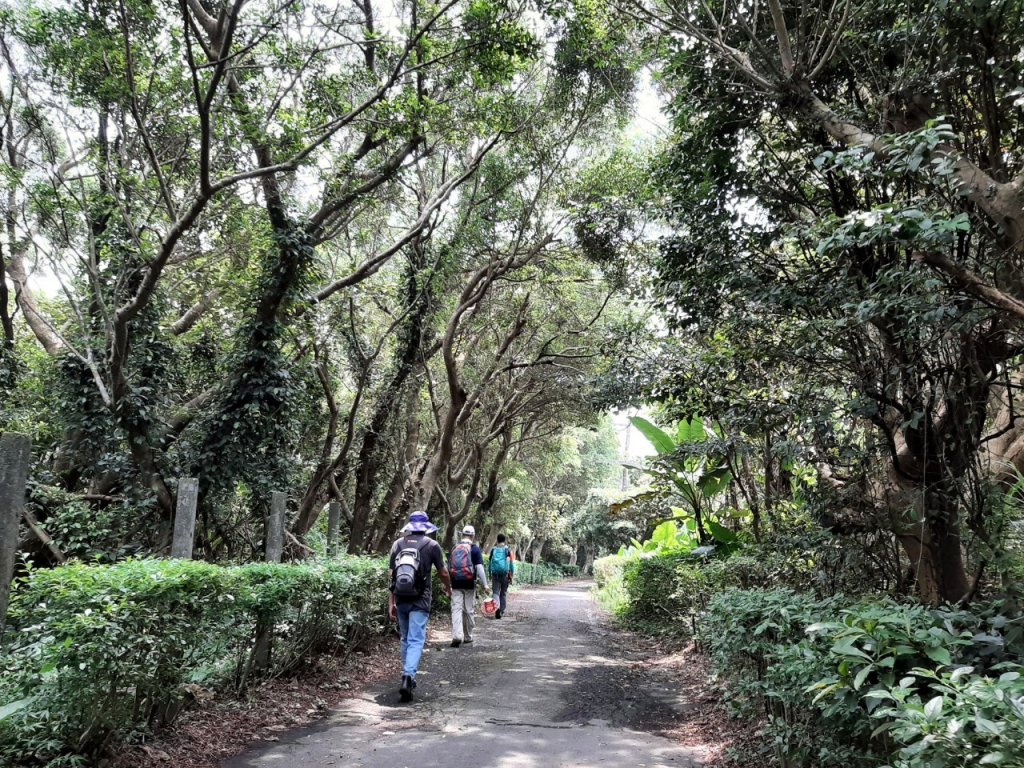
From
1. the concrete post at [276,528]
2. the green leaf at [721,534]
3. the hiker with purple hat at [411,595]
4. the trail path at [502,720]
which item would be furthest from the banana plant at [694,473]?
the concrete post at [276,528]

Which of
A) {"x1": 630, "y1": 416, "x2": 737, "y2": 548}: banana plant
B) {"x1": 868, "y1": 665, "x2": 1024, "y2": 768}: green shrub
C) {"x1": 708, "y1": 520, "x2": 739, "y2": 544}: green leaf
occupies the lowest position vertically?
{"x1": 868, "y1": 665, "x2": 1024, "y2": 768}: green shrub

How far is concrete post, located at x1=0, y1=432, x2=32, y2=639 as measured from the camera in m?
3.49

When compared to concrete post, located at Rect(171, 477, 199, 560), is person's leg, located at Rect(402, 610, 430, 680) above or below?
below

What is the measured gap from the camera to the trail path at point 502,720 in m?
5.05

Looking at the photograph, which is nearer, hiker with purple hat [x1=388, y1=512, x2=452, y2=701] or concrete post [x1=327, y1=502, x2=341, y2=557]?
hiker with purple hat [x1=388, y1=512, x2=452, y2=701]

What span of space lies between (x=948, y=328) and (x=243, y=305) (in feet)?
31.8

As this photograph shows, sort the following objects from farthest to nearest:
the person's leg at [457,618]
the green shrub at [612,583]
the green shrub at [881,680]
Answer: the green shrub at [612,583] → the person's leg at [457,618] → the green shrub at [881,680]

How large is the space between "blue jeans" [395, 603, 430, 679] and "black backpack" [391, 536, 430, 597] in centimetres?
17

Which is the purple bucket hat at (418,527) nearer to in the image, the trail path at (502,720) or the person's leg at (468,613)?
the trail path at (502,720)

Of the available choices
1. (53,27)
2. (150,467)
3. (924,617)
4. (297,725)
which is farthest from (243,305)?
(924,617)

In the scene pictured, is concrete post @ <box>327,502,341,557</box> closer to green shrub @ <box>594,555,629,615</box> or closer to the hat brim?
Answer: the hat brim

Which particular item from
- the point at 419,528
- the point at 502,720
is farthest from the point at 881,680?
the point at 419,528

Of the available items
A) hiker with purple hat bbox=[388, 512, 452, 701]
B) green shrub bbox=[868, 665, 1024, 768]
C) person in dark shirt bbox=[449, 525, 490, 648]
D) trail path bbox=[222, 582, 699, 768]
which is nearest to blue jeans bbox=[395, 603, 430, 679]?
hiker with purple hat bbox=[388, 512, 452, 701]

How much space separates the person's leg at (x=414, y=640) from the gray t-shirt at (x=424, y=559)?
82 millimetres
